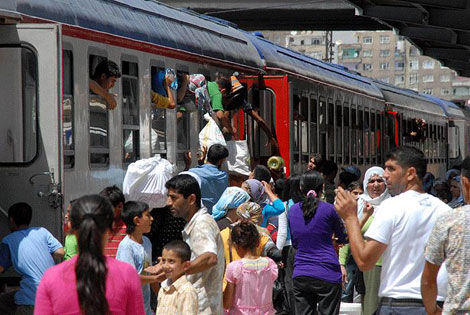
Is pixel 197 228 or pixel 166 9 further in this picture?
pixel 166 9

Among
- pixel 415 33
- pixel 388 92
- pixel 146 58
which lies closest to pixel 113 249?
pixel 146 58

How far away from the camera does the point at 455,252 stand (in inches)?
235

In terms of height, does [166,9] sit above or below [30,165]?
above

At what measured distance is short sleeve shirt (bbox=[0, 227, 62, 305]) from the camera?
8.61 metres

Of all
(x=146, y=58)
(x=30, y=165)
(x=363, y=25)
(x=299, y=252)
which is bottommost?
(x=299, y=252)

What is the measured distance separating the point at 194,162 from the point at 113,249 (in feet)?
14.4

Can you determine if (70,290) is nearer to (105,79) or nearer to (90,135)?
(90,135)

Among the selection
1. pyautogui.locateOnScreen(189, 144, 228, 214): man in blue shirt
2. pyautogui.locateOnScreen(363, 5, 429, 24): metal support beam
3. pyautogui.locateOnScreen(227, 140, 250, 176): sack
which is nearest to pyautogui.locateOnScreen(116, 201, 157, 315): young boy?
pyautogui.locateOnScreen(189, 144, 228, 214): man in blue shirt

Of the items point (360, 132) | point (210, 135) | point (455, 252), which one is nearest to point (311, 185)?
point (210, 135)

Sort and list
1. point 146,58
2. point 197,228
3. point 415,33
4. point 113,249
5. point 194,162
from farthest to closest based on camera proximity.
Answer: point 415,33
point 194,162
point 146,58
point 113,249
point 197,228

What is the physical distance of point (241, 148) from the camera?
47.3ft

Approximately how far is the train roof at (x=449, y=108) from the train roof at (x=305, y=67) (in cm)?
1310

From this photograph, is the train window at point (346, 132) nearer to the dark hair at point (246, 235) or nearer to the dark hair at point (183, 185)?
the dark hair at point (246, 235)

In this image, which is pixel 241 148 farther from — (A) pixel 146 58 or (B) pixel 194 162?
(A) pixel 146 58
